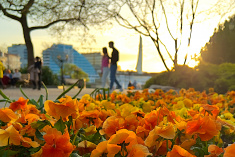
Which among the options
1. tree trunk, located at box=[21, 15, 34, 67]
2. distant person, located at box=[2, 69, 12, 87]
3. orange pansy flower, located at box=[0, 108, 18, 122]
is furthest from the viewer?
tree trunk, located at box=[21, 15, 34, 67]

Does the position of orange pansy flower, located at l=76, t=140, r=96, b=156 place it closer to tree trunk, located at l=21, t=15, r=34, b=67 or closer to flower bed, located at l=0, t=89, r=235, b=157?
flower bed, located at l=0, t=89, r=235, b=157

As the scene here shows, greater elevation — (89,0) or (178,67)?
(89,0)

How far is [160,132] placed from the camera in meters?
0.53

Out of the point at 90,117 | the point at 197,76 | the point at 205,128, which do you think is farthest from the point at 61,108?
the point at 197,76

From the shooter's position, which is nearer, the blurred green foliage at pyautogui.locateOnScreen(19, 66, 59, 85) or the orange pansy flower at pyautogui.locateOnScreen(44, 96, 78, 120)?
the orange pansy flower at pyautogui.locateOnScreen(44, 96, 78, 120)

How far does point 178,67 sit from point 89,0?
6.99 meters

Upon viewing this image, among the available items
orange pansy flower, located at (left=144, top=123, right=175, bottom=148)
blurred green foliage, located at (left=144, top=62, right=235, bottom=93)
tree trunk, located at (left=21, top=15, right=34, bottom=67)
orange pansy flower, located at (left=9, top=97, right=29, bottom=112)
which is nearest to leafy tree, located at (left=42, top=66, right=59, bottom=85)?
tree trunk, located at (left=21, top=15, right=34, bottom=67)

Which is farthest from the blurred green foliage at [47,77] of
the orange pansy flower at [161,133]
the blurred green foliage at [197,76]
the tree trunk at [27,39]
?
the orange pansy flower at [161,133]

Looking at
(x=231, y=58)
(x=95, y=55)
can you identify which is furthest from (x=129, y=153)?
(x=95, y=55)

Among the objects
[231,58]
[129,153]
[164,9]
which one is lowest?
[129,153]

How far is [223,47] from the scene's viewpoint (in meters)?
22.3

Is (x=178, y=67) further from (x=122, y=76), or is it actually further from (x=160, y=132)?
(x=122, y=76)

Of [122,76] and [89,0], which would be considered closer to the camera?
[89,0]

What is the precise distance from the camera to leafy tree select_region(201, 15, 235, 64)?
72.6 feet
